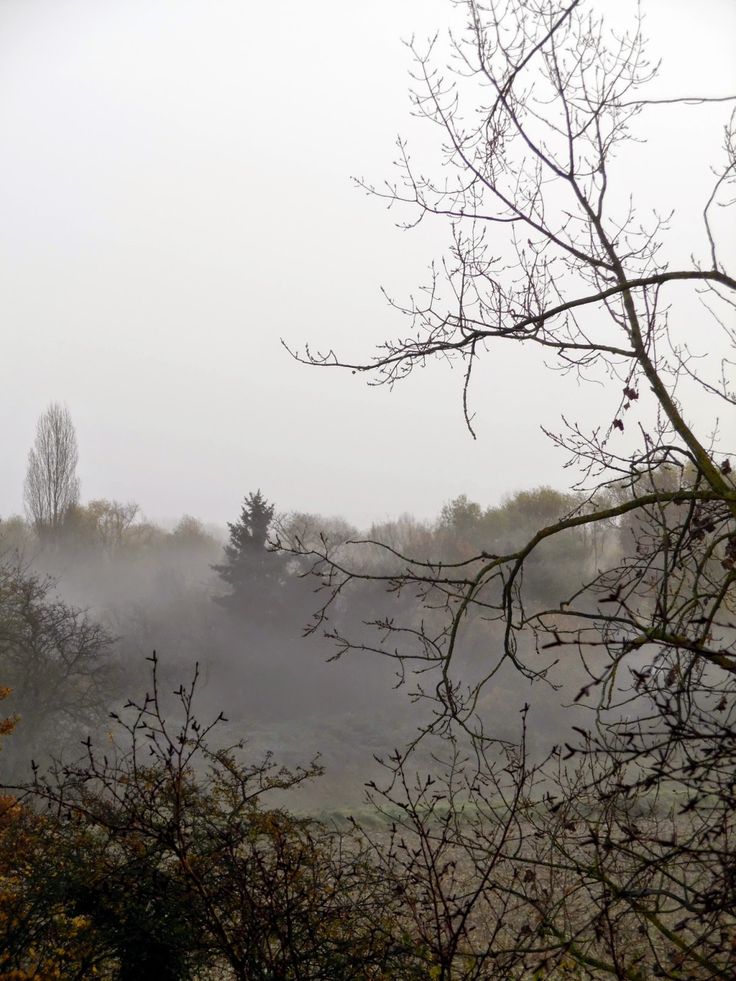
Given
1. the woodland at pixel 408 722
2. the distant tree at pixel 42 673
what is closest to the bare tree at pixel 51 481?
the woodland at pixel 408 722

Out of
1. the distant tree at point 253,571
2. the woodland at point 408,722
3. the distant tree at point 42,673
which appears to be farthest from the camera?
the distant tree at point 253,571

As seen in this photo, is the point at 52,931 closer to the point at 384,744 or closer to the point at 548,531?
the point at 548,531

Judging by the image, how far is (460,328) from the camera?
Result: 143 inches

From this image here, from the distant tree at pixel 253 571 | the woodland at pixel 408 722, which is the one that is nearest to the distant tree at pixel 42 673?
the woodland at pixel 408 722

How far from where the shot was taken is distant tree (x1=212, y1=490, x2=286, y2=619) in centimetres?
2541

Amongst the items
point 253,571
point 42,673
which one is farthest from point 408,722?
point 42,673

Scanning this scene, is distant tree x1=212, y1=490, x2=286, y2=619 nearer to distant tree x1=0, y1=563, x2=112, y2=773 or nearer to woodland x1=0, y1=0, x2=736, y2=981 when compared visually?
woodland x1=0, y1=0, x2=736, y2=981

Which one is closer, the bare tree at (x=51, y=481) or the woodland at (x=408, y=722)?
the woodland at (x=408, y=722)

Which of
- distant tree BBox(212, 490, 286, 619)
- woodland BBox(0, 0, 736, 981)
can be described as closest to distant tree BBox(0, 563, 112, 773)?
woodland BBox(0, 0, 736, 981)

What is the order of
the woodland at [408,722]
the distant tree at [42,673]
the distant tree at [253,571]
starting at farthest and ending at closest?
the distant tree at [253,571], the distant tree at [42,673], the woodland at [408,722]

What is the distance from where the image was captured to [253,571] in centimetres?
2548

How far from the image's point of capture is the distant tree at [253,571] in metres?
25.4

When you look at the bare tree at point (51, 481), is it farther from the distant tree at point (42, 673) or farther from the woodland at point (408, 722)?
the distant tree at point (42, 673)

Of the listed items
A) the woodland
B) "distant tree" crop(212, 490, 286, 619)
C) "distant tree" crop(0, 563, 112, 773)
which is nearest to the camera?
the woodland
